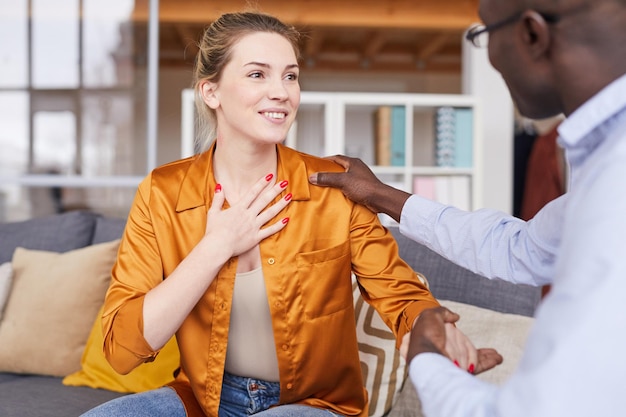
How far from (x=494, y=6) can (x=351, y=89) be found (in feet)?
28.8

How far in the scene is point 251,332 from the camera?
1.54m

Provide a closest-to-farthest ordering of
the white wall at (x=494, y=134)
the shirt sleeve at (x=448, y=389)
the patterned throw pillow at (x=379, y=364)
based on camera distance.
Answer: the shirt sleeve at (x=448, y=389) → the patterned throw pillow at (x=379, y=364) → the white wall at (x=494, y=134)

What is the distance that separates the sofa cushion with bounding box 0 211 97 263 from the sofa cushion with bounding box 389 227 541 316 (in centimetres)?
124

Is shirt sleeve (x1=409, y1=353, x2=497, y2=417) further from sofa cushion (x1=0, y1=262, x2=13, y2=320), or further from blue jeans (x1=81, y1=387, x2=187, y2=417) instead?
sofa cushion (x1=0, y1=262, x2=13, y2=320)

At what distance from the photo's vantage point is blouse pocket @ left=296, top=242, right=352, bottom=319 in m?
1.53

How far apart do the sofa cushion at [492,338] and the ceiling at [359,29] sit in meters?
1.76

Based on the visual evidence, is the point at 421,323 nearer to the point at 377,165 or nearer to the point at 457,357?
the point at 457,357

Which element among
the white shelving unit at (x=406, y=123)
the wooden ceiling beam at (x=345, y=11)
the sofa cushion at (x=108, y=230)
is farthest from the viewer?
the wooden ceiling beam at (x=345, y=11)

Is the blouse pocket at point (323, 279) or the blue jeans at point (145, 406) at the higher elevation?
the blouse pocket at point (323, 279)

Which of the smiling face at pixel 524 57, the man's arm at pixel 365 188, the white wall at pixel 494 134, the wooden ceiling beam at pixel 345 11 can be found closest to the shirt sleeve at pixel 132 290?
the man's arm at pixel 365 188

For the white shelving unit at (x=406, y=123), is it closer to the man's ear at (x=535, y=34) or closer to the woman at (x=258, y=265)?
the woman at (x=258, y=265)

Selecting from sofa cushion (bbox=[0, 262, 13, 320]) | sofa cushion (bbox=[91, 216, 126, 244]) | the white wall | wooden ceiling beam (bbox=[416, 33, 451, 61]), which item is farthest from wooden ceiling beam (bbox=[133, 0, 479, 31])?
sofa cushion (bbox=[0, 262, 13, 320])

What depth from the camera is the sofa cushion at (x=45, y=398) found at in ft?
6.18

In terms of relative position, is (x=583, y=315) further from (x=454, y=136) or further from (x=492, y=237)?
(x=454, y=136)
